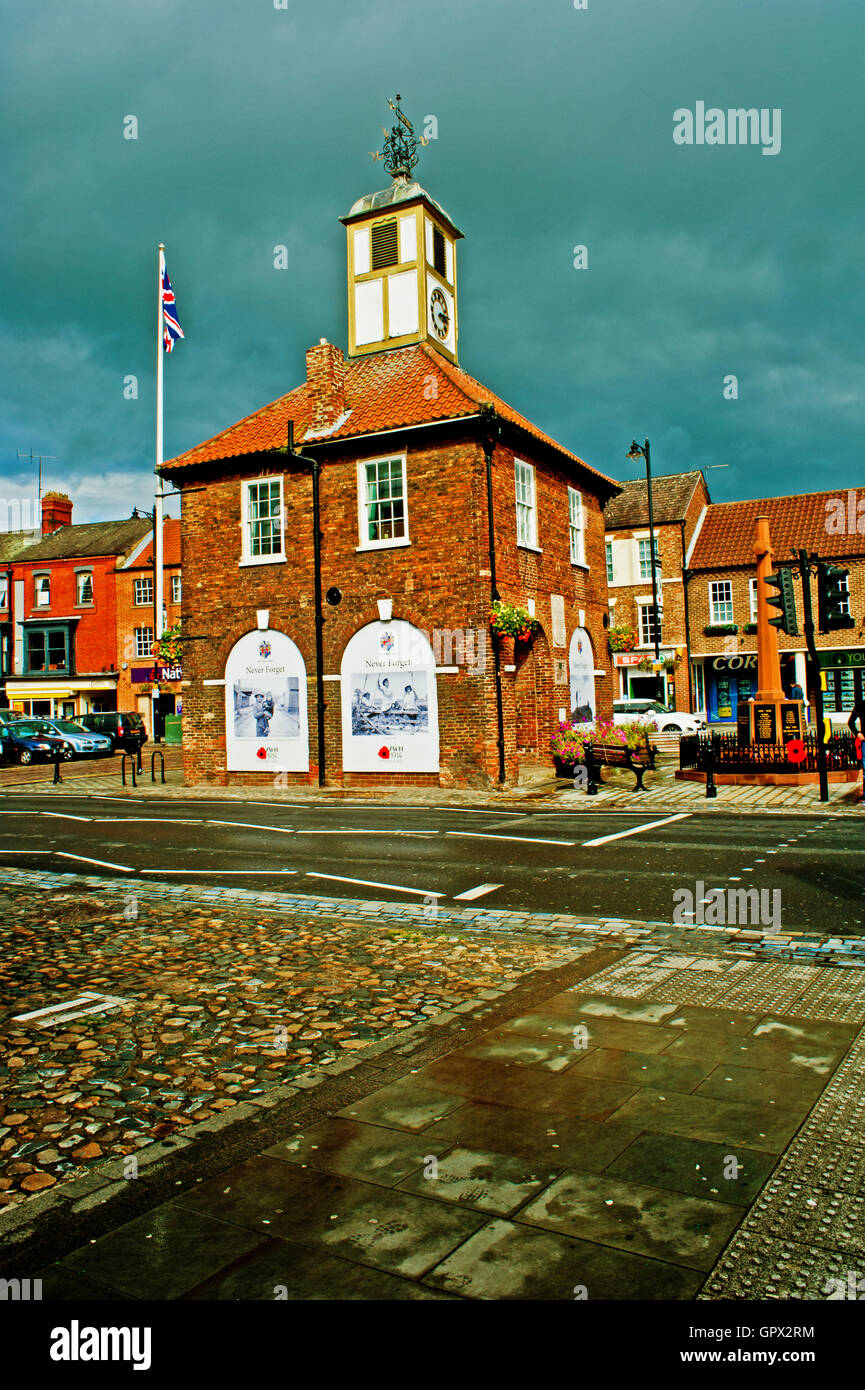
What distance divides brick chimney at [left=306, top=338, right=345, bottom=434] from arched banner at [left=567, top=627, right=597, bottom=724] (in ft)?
27.6

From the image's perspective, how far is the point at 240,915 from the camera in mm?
8570

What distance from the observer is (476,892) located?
30.7 ft

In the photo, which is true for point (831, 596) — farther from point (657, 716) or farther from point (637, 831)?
point (657, 716)

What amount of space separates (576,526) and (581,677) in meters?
4.23

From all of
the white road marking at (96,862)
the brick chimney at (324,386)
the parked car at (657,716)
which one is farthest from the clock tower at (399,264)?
the white road marking at (96,862)

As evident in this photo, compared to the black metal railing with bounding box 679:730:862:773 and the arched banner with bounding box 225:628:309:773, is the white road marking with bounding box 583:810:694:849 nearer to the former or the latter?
the black metal railing with bounding box 679:730:862:773

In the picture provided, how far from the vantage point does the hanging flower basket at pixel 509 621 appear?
19.6 meters

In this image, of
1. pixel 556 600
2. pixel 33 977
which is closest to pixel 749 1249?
pixel 33 977

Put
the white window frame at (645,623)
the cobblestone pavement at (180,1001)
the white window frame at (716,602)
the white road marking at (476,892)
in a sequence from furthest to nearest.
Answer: the white window frame at (645,623) < the white window frame at (716,602) < the white road marking at (476,892) < the cobblestone pavement at (180,1001)

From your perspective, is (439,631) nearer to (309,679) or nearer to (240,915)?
(309,679)

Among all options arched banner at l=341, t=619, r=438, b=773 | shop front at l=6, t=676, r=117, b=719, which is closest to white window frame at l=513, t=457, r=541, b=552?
arched banner at l=341, t=619, r=438, b=773

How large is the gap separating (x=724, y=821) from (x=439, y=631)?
833 centimetres

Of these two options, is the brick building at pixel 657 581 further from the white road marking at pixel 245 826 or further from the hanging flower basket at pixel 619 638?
the white road marking at pixel 245 826

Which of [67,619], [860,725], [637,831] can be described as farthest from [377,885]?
[67,619]
